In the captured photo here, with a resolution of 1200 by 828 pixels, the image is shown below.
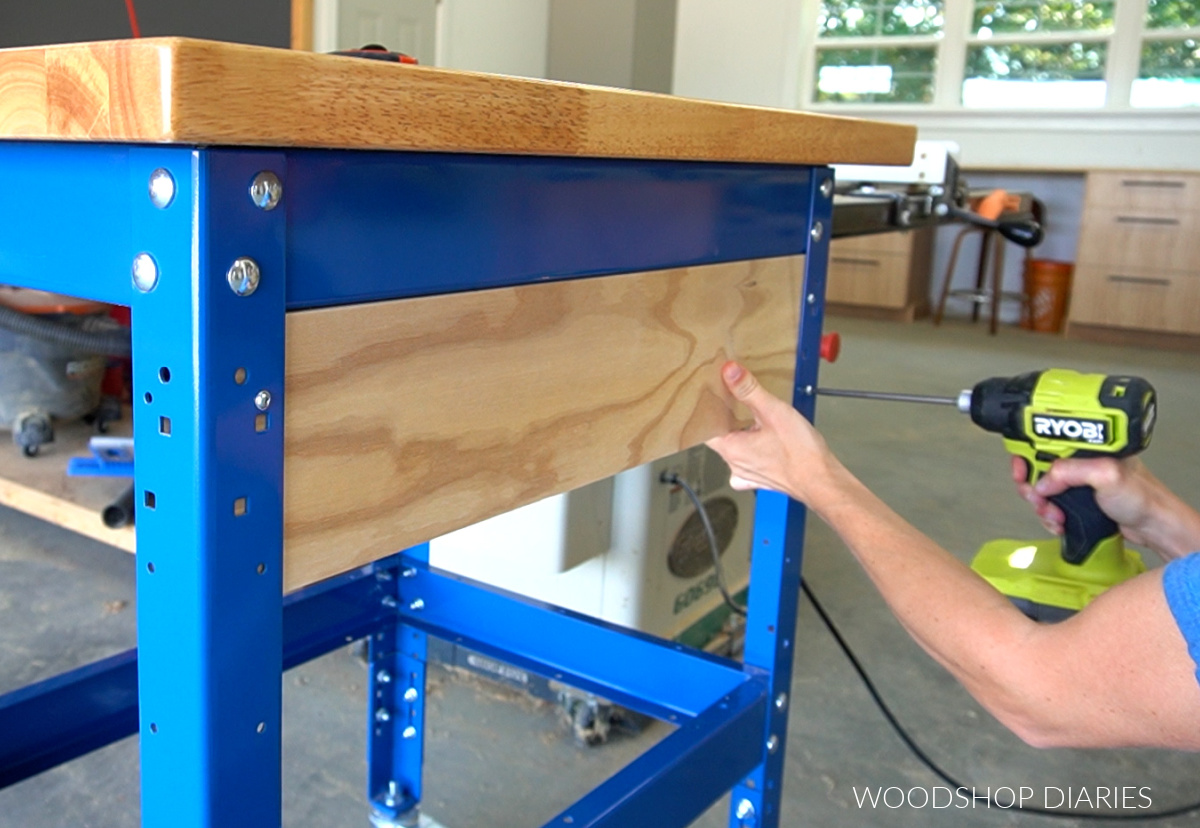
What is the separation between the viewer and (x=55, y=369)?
84.7 inches

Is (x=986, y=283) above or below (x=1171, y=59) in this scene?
below

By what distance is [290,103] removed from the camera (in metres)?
0.40

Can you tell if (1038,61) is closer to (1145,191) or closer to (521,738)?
(1145,191)

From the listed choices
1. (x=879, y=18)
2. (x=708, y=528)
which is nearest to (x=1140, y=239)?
(x=879, y=18)

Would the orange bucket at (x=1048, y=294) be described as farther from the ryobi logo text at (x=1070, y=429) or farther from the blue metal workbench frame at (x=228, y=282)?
the blue metal workbench frame at (x=228, y=282)

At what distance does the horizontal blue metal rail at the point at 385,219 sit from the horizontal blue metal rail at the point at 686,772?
0.36 meters

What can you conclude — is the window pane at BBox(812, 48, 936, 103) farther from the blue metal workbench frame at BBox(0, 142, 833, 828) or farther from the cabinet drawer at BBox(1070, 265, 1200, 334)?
the blue metal workbench frame at BBox(0, 142, 833, 828)

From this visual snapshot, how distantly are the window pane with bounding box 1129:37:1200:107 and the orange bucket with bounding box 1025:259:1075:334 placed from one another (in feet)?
3.18

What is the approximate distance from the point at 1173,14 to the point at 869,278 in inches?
82.5

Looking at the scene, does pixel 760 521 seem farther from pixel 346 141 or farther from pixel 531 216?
pixel 346 141

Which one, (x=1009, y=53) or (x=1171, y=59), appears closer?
(x=1171, y=59)

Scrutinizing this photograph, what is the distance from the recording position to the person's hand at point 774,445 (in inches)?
33.0

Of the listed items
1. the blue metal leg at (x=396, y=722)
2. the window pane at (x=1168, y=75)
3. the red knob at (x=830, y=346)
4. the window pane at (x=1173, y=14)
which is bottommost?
the blue metal leg at (x=396, y=722)

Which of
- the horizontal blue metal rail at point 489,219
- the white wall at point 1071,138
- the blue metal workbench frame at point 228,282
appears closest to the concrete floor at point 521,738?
the blue metal workbench frame at point 228,282
